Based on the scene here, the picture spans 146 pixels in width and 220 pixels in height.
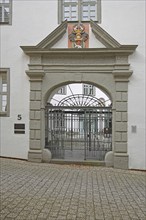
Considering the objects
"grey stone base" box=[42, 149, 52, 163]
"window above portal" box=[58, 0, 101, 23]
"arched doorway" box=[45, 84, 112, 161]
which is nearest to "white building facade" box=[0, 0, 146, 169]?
"window above portal" box=[58, 0, 101, 23]

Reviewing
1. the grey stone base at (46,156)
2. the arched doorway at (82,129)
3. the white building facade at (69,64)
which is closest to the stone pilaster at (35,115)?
the white building facade at (69,64)

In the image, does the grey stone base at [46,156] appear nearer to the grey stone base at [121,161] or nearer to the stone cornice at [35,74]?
the grey stone base at [121,161]

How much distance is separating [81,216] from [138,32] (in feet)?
26.4

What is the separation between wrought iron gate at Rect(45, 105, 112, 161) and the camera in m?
11.5

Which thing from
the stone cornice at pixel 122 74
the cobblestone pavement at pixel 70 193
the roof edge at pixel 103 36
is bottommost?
the cobblestone pavement at pixel 70 193

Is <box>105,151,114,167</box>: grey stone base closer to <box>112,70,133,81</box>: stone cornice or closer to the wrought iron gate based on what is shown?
the wrought iron gate

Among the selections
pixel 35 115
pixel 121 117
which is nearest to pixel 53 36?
pixel 35 115

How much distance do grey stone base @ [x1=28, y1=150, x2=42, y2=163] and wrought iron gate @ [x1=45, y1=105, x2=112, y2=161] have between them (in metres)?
0.59

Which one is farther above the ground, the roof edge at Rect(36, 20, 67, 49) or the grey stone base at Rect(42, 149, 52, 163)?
the roof edge at Rect(36, 20, 67, 49)

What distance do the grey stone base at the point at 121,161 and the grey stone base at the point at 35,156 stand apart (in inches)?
115

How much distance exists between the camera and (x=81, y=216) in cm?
506

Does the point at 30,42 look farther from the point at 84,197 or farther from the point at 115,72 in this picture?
the point at 84,197

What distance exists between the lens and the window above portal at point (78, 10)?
1141 cm

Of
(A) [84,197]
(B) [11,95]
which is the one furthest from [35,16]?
(A) [84,197]
